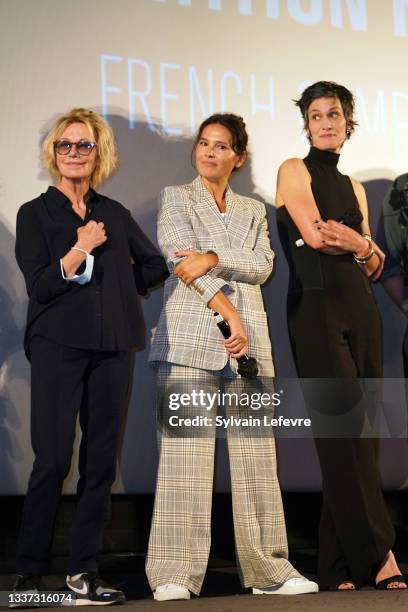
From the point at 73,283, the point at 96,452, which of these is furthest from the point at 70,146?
the point at 96,452

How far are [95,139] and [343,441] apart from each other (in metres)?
1.43

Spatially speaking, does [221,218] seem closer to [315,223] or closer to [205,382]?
[315,223]

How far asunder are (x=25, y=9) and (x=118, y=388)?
1.65 m

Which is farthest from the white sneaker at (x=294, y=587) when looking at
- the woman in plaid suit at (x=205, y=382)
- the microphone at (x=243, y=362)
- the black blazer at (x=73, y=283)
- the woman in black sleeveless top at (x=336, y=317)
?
the black blazer at (x=73, y=283)

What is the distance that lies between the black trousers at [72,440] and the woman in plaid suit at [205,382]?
0.74 feet

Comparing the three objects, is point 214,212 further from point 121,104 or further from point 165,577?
point 165,577

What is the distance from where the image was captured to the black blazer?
9.83ft

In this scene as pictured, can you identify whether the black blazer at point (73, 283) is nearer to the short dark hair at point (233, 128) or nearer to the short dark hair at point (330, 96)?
the short dark hair at point (233, 128)

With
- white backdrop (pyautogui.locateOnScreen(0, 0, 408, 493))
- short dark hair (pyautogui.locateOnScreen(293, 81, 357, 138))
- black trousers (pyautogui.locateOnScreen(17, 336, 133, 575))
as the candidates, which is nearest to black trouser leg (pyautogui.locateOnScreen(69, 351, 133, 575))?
black trousers (pyautogui.locateOnScreen(17, 336, 133, 575))

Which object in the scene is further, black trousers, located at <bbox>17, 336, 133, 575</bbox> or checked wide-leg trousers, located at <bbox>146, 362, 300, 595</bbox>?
checked wide-leg trousers, located at <bbox>146, 362, 300, 595</bbox>

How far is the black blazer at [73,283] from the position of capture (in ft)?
9.83

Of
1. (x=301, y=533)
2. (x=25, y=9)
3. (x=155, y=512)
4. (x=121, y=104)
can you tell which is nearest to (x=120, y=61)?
(x=121, y=104)

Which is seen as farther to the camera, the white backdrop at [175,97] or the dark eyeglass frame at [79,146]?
the white backdrop at [175,97]

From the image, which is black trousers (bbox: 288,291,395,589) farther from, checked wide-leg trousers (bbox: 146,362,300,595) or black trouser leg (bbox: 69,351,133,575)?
black trouser leg (bbox: 69,351,133,575)
